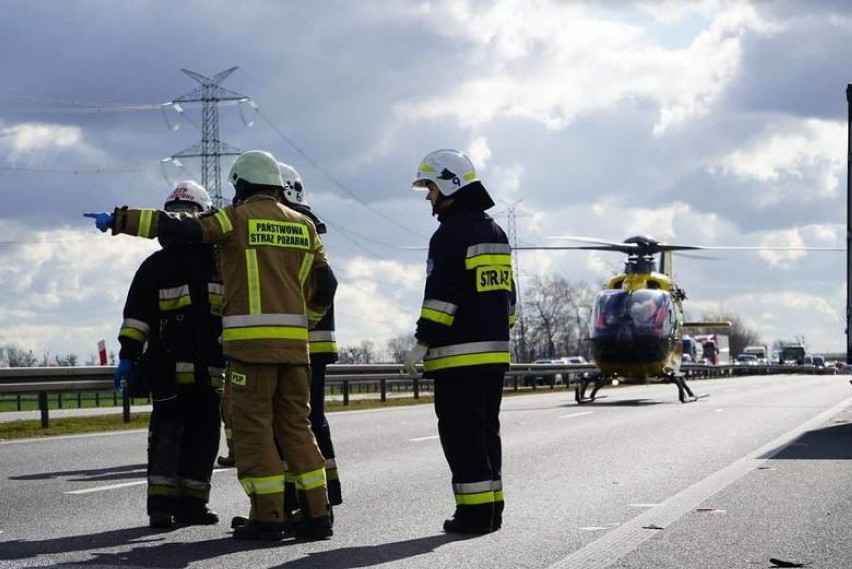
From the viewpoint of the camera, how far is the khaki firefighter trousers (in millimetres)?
7152

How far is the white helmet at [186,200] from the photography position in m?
8.27

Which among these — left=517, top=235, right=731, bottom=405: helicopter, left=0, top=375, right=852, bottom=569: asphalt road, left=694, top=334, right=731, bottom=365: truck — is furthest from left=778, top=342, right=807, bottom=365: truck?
left=0, top=375, right=852, bottom=569: asphalt road

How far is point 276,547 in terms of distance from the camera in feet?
23.2

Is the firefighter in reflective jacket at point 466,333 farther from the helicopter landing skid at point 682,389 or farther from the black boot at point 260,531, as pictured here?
the helicopter landing skid at point 682,389

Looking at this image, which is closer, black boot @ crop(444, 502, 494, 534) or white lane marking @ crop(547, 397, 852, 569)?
white lane marking @ crop(547, 397, 852, 569)

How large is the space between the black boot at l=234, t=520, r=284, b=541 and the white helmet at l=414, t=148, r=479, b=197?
2110mm

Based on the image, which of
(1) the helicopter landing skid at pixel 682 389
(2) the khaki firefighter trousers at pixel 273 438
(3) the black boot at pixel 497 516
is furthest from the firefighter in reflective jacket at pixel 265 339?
(1) the helicopter landing skid at pixel 682 389

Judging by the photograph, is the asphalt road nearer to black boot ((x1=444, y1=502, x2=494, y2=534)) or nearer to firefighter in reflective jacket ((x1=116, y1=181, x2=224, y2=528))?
black boot ((x1=444, y1=502, x2=494, y2=534))

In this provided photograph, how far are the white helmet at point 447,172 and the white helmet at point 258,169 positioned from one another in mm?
907

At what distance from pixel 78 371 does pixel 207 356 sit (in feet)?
39.3

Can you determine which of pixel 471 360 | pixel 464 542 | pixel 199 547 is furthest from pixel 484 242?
pixel 199 547

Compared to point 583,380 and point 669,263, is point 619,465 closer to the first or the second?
point 583,380

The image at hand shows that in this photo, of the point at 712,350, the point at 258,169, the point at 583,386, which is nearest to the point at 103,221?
the point at 258,169

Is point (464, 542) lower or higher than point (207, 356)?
lower
